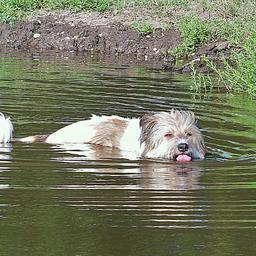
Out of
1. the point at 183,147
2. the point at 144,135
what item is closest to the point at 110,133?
the point at 144,135

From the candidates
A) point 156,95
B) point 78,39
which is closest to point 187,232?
point 156,95

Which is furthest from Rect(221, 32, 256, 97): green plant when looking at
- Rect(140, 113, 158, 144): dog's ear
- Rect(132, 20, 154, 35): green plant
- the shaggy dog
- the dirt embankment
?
Rect(132, 20, 154, 35): green plant

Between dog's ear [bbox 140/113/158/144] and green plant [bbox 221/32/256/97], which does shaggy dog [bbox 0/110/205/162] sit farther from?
green plant [bbox 221/32/256/97]

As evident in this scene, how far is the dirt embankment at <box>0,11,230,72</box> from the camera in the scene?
2428 centimetres

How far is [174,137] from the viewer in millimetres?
11453

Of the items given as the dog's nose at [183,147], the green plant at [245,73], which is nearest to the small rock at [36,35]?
the green plant at [245,73]

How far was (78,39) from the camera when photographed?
2561 centimetres

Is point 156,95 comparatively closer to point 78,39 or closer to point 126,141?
point 126,141

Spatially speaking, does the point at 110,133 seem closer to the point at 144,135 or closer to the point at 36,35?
the point at 144,135

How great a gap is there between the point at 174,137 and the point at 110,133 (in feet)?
4.23

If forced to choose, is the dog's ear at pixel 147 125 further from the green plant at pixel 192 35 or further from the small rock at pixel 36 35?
the small rock at pixel 36 35

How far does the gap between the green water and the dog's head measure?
0.21m

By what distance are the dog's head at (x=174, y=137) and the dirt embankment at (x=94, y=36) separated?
11.2 meters

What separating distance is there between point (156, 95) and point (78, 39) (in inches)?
358
